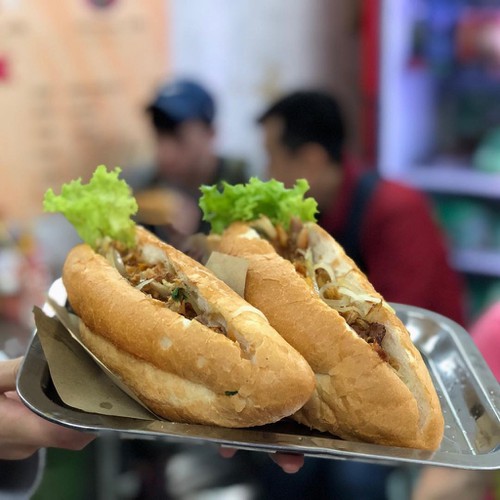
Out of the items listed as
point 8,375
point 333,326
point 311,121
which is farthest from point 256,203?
point 311,121

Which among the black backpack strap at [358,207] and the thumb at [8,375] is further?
the black backpack strap at [358,207]

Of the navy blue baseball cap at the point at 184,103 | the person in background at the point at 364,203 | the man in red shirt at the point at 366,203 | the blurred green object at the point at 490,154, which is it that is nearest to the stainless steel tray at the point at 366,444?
the person in background at the point at 364,203

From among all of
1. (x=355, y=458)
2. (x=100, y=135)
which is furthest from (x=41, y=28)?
(x=355, y=458)

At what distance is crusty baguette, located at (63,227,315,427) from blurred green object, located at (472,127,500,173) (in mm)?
3055

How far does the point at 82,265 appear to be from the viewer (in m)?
1.81

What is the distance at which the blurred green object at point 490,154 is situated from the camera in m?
4.34

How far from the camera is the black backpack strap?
2736 mm

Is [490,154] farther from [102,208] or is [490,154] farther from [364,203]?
[102,208]

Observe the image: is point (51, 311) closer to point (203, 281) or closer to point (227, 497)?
point (203, 281)

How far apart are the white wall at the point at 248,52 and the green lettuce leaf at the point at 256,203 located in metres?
2.43

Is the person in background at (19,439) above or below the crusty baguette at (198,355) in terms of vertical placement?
below

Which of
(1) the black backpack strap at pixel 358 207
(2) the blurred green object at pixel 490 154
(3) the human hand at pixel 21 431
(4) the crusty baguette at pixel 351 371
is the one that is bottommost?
(2) the blurred green object at pixel 490 154

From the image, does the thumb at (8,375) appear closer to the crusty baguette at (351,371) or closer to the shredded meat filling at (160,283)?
the shredded meat filling at (160,283)

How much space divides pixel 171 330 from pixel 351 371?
1.15 feet
